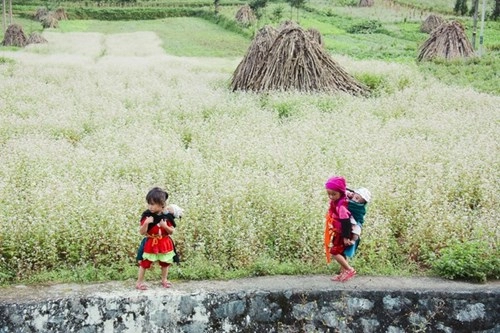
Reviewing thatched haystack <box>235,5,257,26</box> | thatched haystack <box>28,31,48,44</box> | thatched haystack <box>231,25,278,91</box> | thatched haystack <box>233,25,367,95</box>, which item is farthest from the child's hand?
thatched haystack <box>235,5,257,26</box>

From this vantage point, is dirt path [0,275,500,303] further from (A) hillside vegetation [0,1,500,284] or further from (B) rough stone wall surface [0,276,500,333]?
(A) hillside vegetation [0,1,500,284]

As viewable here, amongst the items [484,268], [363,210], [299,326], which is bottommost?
[299,326]

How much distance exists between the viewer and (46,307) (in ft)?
18.3

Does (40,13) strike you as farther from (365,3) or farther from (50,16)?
(365,3)

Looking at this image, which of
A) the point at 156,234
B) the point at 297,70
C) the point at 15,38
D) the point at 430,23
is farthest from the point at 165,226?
the point at 430,23

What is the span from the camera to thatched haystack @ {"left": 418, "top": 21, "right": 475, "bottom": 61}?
79.1ft

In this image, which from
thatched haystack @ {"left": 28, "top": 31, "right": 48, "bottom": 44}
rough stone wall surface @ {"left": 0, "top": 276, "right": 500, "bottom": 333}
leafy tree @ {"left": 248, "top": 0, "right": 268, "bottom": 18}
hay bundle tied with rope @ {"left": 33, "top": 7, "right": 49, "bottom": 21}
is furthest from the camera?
hay bundle tied with rope @ {"left": 33, "top": 7, "right": 49, "bottom": 21}

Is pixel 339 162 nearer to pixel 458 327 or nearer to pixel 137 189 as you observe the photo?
pixel 137 189

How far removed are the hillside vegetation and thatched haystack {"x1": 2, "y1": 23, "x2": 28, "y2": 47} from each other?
14.6 metres

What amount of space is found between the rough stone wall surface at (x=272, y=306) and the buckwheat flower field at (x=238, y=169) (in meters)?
0.60

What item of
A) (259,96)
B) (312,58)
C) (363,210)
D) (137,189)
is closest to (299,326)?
(363,210)

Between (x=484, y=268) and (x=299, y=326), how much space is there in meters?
2.16

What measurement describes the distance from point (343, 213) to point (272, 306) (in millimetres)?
1191

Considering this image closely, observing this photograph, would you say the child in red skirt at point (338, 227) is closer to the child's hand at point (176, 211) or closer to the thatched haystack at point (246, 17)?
the child's hand at point (176, 211)
